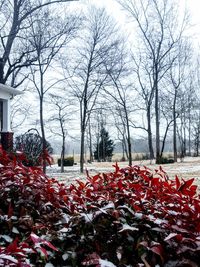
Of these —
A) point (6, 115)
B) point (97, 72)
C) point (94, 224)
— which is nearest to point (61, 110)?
point (97, 72)

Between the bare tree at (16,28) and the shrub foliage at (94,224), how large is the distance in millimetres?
15175

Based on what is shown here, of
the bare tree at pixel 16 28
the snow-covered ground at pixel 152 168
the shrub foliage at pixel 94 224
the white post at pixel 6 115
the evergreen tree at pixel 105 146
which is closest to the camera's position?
the shrub foliage at pixel 94 224

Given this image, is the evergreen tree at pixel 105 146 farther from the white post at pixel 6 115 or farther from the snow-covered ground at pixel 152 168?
the white post at pixel 6 115

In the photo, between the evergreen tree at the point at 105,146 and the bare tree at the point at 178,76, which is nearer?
the bare tree at the point at 178,76

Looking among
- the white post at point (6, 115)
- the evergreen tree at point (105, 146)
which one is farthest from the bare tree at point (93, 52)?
the evergreen tree at point (105, 146)

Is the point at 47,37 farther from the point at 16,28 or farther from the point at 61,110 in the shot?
the point at 61,110

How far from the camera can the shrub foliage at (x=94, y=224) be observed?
5.51 ft

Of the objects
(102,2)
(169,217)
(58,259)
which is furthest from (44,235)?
(102,2)

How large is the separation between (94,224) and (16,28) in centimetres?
1674

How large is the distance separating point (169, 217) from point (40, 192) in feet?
2.54

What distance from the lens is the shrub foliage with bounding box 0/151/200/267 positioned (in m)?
1.68

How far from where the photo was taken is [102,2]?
20562 mm

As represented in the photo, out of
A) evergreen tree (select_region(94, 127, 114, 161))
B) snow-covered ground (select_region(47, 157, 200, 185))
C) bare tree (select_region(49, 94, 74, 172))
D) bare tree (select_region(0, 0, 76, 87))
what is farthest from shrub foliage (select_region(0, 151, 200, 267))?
evergreen tree (select_region(94, 127, 114, 161))

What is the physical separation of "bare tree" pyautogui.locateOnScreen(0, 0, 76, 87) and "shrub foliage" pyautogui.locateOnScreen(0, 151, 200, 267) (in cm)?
1518
